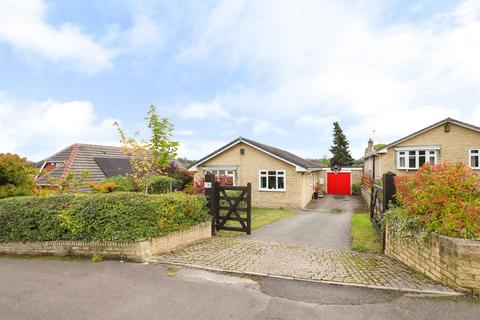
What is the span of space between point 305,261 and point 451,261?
2.91 m

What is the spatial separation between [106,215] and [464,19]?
44.8ft

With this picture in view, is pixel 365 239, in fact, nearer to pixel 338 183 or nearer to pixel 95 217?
pixel 95 217

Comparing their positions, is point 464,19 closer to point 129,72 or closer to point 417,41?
point 417,41

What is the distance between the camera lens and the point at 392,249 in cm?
691

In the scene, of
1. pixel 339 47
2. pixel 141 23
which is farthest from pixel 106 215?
pixel 339 47

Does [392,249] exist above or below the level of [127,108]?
below

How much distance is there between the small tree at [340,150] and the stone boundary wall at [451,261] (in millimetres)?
40337

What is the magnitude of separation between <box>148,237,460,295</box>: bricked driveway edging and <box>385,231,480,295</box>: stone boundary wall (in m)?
0.18

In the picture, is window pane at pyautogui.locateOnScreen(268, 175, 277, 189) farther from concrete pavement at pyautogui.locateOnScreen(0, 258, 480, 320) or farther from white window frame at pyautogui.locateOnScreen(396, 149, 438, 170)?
concrete pavement at pyautogui.locateOnScreen(0, 258, 480, 320)

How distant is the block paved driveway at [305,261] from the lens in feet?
17.1

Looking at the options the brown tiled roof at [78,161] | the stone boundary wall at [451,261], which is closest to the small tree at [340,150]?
the brown tiled roof at [78,161]

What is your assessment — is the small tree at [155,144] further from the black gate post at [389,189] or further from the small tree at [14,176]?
the black gate post at [389,189]

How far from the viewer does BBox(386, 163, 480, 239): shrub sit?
16.3ft

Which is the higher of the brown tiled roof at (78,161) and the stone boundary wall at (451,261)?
the brown tiled roof at (78,161)
